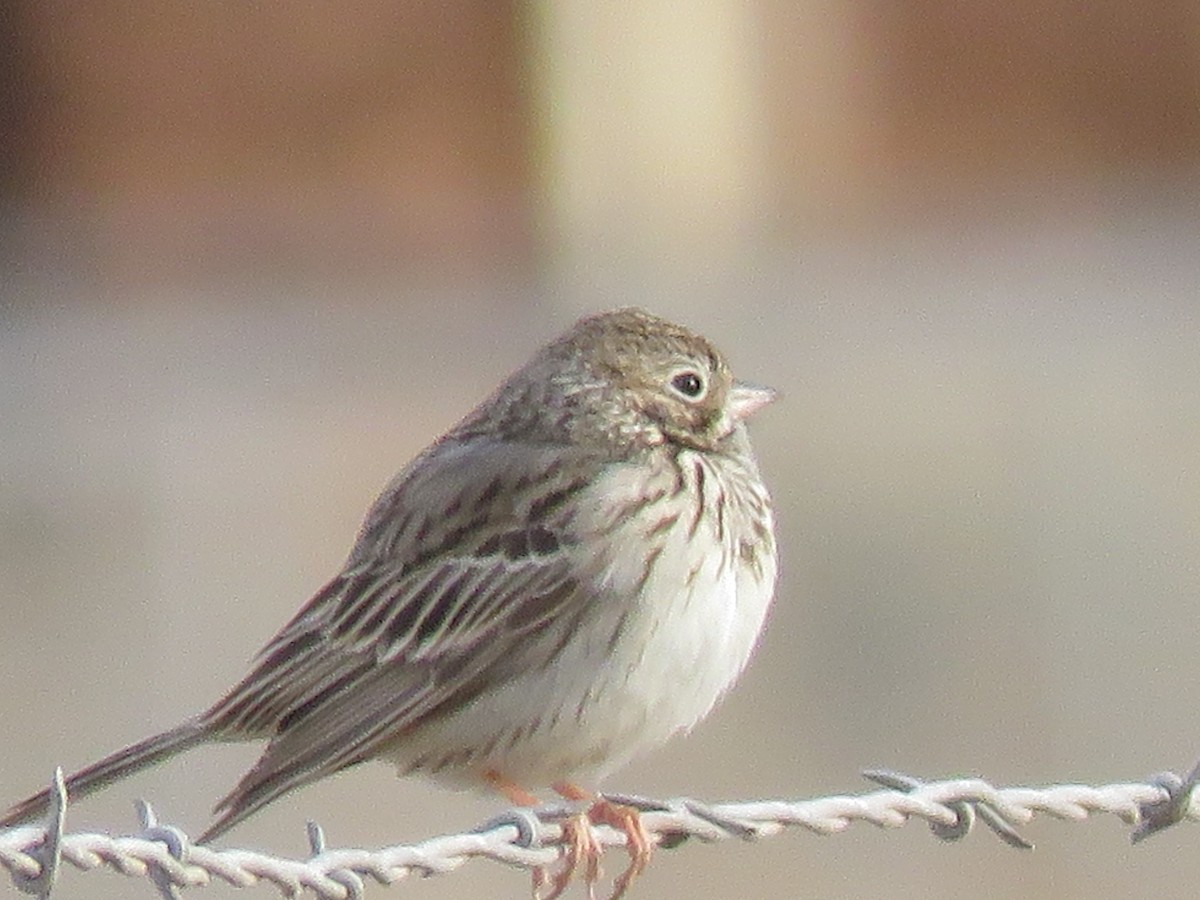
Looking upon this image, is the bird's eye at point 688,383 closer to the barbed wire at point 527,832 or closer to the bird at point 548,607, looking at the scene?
the bird at point 548,607

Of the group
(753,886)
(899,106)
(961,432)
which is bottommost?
(753,886)

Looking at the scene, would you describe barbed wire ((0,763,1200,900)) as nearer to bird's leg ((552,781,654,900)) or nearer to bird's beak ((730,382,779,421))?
bird's leg ((552,781,654,900))

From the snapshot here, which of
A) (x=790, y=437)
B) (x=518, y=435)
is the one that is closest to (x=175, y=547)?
(x=790, y=437)

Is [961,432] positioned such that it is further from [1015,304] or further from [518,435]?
[518,435]

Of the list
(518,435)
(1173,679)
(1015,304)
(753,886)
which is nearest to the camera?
(518,435)

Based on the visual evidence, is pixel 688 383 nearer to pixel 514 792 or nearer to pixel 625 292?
pixel 514 792

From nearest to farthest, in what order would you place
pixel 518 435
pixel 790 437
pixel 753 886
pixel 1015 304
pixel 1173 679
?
pixel 518 435 → pixel 753 886 → pixel 1173 679 → pixel 790 437 → pixel 1015 304

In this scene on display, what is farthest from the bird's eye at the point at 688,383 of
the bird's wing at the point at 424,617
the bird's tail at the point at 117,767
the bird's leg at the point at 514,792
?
the bird's tail at the point at 117,767

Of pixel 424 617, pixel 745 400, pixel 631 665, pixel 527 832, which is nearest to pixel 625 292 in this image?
pixel 745 400

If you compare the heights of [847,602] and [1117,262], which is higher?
[1117,262]
